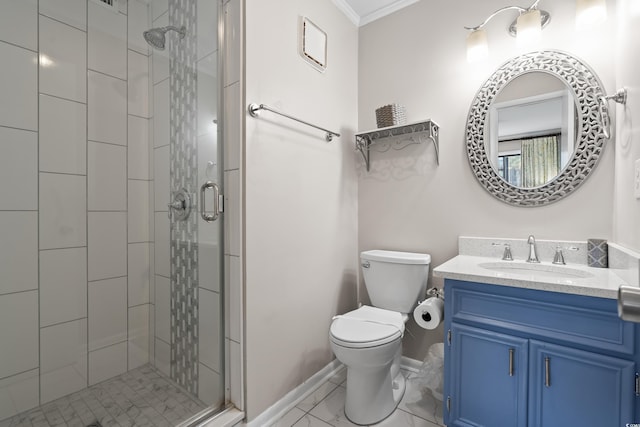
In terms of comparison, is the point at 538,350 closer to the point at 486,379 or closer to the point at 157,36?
the point at 486,379

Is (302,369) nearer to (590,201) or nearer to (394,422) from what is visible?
(394,422)

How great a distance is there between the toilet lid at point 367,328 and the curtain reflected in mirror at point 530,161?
1017 millimetres

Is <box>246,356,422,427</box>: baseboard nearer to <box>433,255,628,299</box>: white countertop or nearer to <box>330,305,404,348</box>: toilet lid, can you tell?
<box>330,305,404,348</box>: toilet lid

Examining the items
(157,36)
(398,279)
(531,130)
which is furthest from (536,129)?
(157,36)

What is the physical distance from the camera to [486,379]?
4.19 ft

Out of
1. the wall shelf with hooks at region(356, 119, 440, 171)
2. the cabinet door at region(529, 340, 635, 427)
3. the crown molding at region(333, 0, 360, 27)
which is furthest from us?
the crown molding at region(333, 0, 360, 27)

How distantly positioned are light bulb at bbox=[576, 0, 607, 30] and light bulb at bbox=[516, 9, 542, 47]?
0.15m

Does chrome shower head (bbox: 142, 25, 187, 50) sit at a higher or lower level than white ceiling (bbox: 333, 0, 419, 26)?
lower

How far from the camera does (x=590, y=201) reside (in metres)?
1.47

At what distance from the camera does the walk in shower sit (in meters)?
1.33

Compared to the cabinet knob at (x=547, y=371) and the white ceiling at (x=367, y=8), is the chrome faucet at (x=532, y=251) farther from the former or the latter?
the white ceiling at (x=367, y=8)

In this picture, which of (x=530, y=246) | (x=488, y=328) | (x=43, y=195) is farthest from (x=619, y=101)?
(x=43, y=195)

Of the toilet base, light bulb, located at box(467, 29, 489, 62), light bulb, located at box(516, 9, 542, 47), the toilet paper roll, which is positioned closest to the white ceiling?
light bulb, located at box(467, 29, 489, 62)

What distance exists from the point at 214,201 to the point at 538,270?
163 cm
